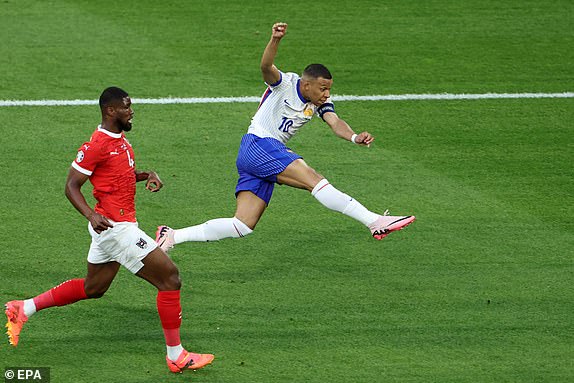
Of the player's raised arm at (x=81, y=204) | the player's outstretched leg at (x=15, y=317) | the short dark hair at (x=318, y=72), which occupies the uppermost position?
the short dark hair at (x=318, y=72)

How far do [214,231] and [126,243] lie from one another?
185 cm

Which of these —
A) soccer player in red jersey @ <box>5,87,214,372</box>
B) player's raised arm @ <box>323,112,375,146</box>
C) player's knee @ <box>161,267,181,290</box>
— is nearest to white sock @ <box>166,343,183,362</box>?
soccer player in red jersey @ <box>5,87,214,372</box>

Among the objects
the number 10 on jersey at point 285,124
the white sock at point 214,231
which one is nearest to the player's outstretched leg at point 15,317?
the white sock at point 214,231

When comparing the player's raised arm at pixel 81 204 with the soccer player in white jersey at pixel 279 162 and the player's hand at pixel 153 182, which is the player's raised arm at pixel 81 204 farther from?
the soccer player in white jersey at pixel 279 162

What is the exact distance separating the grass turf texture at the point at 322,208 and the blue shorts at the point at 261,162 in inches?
29.1

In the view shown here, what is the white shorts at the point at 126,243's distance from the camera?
8789 millimetres

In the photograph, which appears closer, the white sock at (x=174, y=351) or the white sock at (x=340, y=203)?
the white sock at (x=174, y=351)

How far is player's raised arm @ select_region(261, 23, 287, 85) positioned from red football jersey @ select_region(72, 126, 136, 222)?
6.50ft

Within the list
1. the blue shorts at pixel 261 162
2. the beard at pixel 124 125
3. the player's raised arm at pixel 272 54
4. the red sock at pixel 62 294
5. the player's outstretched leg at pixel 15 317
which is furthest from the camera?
the blue shorts at pixel 261 162

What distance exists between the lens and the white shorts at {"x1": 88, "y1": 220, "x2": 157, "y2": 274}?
8.79m

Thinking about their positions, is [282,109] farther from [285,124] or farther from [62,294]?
[62,294]

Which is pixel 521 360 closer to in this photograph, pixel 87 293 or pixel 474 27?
pixel 87 293

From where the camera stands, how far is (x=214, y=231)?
1057 centimetres

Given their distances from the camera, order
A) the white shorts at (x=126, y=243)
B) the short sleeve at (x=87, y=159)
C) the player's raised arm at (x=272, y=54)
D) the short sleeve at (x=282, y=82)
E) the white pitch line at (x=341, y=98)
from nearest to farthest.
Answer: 1. the short sleeve at (x=87, y=159)
2. the white shorts at (x=126, y=243)
3. the player's raised arm at (x=272, y=54)
4. the short sleeve at (x=282, y=82)
5. the white pitch line at (x=341, y=98)
